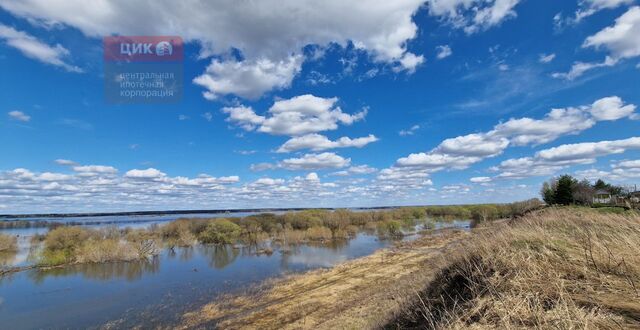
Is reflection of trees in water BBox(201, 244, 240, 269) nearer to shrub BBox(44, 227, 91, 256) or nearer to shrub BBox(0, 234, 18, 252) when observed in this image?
shrub BBox(44, 227, 91, 256)

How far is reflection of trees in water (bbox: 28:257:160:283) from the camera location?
3195 centimetres

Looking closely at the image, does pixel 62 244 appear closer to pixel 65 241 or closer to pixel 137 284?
pixel 65 241

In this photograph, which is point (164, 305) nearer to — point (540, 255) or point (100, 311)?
point (100, 311)

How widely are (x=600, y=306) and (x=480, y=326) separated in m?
1.53

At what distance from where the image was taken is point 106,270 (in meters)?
34.8

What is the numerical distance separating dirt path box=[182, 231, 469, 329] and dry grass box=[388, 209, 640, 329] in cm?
259

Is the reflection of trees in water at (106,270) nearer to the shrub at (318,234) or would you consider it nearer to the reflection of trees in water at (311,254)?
the reflection of trees in water at (311,254)

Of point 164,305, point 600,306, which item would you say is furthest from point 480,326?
point 164,305

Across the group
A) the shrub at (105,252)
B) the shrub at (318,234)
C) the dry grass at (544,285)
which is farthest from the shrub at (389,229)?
the dry grass at (544,285)

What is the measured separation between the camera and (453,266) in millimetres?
8352

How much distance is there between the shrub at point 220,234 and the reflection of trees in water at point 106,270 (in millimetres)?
16955

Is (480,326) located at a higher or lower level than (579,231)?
lower

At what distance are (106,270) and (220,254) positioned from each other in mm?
13722

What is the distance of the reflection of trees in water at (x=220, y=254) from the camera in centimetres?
3812
